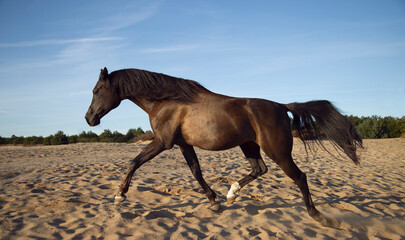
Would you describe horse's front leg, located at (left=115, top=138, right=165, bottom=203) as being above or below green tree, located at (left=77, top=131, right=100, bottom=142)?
below

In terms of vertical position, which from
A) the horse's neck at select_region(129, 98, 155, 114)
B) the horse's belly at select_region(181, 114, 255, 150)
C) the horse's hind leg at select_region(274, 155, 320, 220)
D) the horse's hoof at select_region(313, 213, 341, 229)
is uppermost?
the horse's neck at select_region(129, 98, 155, 114)

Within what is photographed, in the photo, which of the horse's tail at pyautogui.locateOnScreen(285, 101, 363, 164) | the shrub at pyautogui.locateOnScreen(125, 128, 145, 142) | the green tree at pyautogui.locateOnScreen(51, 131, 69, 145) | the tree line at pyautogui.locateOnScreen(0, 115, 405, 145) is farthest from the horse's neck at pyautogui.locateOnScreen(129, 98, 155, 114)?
the shrub at pyautogui.locateOnScreen(125, 128, 145, 142)

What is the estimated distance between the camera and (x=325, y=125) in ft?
15.5

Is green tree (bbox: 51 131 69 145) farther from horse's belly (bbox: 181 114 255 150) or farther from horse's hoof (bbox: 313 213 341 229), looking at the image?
horse's hoof (bbox: 313 213 341 229)

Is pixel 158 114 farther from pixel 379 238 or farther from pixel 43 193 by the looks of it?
pixel 379 238

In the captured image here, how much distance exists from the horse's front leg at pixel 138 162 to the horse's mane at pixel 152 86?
73 centimetres

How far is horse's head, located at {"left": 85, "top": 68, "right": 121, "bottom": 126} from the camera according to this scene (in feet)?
15.3

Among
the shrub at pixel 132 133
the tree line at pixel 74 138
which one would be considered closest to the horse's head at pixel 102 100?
the tree line at pixel 74 138

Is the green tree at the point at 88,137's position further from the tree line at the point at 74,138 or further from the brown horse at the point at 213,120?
the brown horse at the point at 213,120

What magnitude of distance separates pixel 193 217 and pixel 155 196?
5.05ft

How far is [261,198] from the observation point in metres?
5.60

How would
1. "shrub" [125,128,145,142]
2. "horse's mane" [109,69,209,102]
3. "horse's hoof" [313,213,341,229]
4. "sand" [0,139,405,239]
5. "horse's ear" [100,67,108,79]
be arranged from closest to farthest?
"sand" [0,139,405,239] < "horse's hoof" [313,213,341,229] < "horse's mane" [109,69,209,102] < "horse's ear" [100,67,108,79] < "shrub" [125,128,145,142]

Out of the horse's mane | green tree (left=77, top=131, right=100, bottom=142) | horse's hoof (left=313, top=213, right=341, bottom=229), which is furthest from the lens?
green tree (left=77, top=131, right=100, bottom=142)

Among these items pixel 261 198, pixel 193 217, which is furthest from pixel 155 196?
pixel 261 198
